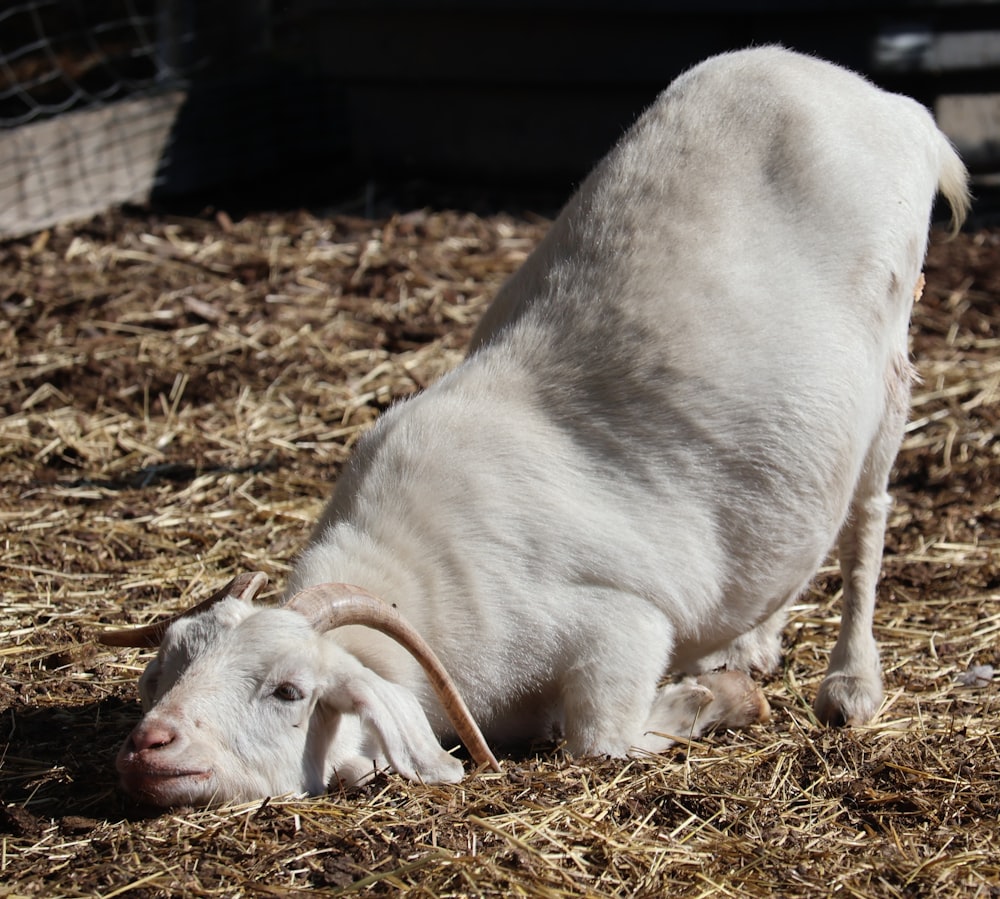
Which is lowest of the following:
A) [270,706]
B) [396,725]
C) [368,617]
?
[396,725]

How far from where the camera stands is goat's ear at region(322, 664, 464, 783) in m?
3.03

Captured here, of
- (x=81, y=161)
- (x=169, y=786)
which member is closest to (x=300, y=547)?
(x=169, y=786)

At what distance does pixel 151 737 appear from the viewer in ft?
9.23

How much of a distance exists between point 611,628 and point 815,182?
1.31 meters

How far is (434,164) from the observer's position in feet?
29.6

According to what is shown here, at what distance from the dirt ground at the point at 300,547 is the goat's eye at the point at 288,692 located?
214 mm

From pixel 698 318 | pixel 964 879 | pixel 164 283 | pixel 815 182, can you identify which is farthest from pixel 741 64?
pixel 164 283

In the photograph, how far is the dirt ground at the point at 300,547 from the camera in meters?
2.81

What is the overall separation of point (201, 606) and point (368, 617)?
0.38 meters

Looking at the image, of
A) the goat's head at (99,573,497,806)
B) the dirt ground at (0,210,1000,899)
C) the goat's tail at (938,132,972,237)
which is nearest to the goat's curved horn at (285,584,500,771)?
the goat's head at (99,573,497,806)

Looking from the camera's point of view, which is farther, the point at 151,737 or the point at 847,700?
the point at 847,700

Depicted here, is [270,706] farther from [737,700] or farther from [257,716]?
[737,700]

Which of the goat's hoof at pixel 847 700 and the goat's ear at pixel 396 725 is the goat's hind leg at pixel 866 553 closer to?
the goat's hoof at pixel 847 700

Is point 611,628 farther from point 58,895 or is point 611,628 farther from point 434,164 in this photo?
point 434,164
